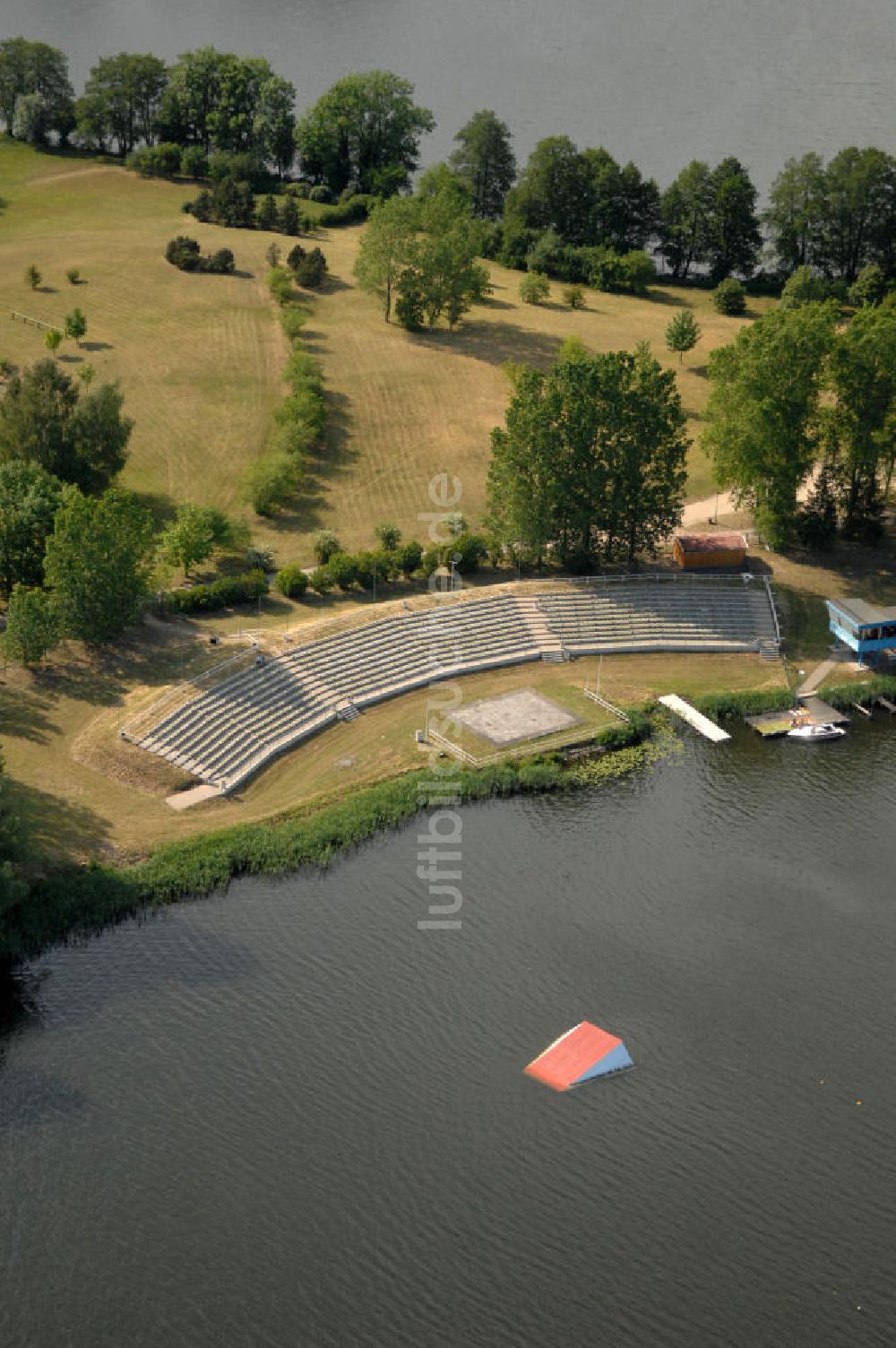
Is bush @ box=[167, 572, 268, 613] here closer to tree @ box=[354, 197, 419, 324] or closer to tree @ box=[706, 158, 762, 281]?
tree @ box=[354, 197, 419, 324]

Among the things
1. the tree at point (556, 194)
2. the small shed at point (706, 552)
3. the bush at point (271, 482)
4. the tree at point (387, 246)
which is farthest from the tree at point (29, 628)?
the tree at point (556, 194)

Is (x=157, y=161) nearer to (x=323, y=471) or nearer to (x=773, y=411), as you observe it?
(x=323, y=471)

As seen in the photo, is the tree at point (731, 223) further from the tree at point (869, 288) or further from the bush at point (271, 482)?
the bush at point (271, 482)

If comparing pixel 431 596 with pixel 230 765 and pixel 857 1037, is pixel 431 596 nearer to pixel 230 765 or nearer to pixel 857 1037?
pixel 230 765

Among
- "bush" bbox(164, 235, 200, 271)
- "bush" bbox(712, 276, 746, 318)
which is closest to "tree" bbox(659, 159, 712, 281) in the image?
"bush" bbox(712, 276, 746, 318)

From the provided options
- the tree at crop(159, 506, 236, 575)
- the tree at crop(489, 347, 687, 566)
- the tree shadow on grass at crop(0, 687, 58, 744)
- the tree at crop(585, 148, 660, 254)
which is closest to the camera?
the tree shadow on grass at crop(0, 687, 58, 744)

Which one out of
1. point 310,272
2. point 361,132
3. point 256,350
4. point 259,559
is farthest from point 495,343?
point 361,132
